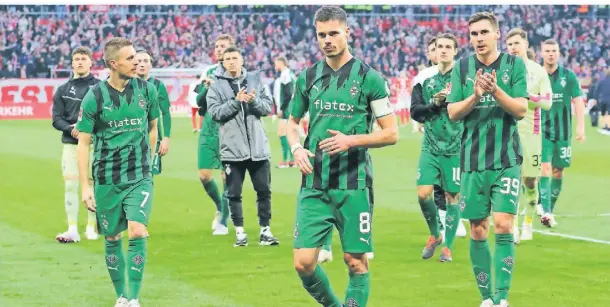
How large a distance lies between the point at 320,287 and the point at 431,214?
3.90 meters

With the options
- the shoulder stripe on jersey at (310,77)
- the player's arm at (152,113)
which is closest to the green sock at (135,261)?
the player's arm at (152,113)

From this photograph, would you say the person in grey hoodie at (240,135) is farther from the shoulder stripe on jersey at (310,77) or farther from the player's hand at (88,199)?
the shoulder stripe on jersey at (310,77)

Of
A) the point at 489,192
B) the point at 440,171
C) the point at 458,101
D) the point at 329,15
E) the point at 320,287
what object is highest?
the point at 329,15

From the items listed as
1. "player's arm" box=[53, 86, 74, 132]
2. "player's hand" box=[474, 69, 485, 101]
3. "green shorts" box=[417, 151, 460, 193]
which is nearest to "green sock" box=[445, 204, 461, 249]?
"green shorts" box=[417, 151, 460, 193]

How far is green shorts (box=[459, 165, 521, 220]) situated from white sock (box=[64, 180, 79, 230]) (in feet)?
18.7

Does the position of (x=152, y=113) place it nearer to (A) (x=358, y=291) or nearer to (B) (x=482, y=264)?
(A) (x=358, y=291)

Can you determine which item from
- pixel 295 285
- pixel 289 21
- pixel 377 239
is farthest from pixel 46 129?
pixel 295 285

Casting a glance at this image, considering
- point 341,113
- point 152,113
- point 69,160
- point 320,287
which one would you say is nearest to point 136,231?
point 152,113

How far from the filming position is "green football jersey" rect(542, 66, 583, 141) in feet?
44.1

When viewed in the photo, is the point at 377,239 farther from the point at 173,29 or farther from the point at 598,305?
the point at 173,29

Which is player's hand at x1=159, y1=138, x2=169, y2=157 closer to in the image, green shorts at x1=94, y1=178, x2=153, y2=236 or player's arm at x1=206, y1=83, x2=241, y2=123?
player's arm at x1=206, y1=83, x2=241, y2=123

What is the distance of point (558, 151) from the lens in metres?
13.7

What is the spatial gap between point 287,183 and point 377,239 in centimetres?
671

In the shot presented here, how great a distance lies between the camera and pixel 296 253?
692cm
